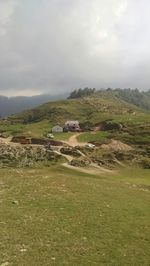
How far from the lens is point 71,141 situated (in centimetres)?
11125

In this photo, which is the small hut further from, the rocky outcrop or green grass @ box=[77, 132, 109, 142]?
the rocky outcrop

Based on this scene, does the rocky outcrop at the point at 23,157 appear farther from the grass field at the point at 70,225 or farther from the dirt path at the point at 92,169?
the grass field at the point at 70,225

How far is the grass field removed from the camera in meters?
21.0

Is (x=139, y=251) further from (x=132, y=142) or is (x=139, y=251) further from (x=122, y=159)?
(x=132, y=142)

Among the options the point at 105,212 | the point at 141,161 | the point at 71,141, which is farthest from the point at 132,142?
the point at 105,212

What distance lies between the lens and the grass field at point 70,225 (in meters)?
21.0

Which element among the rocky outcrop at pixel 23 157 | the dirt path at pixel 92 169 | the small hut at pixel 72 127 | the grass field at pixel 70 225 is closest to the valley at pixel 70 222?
the grass field at pixel 70 225

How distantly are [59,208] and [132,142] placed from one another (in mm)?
79286

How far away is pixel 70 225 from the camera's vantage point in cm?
2580

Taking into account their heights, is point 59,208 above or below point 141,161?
above

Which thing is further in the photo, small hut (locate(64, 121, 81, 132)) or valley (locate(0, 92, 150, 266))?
small hut (locate(64, 121, 81, 132))

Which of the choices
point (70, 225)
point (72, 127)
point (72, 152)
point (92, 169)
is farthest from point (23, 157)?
point (72, 127)

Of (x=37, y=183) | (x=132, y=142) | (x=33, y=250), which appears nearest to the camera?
(x=33, y=250)

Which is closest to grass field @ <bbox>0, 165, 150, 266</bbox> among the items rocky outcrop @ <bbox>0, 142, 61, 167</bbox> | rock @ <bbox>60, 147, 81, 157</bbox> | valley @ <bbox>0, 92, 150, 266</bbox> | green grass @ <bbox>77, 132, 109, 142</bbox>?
valley @ <bbox>0, 92, 150, 266</bbox>
